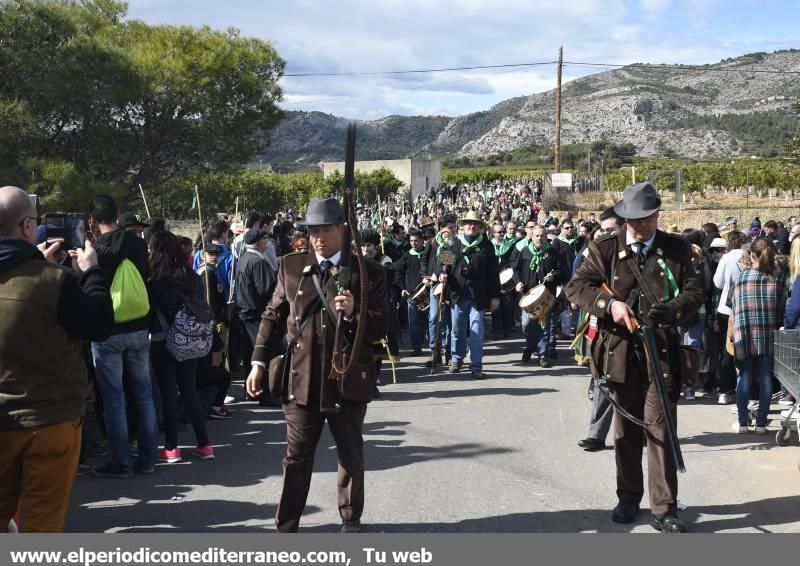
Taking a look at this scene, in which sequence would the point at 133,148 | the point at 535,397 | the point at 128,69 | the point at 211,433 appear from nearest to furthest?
the point at 211,433, the point at 535,397, the point at 128,69, the point at 133,148

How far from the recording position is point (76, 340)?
Answer: 448 cm

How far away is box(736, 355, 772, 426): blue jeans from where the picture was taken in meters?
8.28

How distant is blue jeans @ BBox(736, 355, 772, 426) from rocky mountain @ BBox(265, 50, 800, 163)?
93587 millimetres

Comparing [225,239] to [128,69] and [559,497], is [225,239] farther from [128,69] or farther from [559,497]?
[128,69]

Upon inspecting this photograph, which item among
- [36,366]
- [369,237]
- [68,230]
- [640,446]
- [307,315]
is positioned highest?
[68,230]

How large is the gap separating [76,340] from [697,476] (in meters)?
4.86

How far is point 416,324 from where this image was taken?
13.5m

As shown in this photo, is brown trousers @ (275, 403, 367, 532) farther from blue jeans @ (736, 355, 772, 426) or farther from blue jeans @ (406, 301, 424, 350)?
blue jeans @ (406, 301, 424, 350)

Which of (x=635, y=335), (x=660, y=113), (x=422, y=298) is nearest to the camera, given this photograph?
(x=635, y=335)

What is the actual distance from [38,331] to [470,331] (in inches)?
307

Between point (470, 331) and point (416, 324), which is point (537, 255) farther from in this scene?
point (416, 324)

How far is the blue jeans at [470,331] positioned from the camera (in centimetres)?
1147

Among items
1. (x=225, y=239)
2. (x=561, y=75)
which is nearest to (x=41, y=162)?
(x=225, y=239)

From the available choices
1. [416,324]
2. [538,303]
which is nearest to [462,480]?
[538,303]
